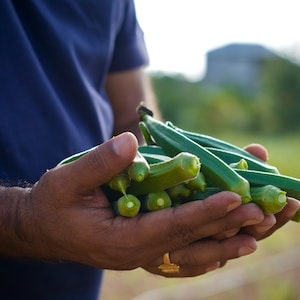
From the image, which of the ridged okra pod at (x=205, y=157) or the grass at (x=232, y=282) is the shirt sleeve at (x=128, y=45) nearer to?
the ridged okra pod at (x=205, y=157)

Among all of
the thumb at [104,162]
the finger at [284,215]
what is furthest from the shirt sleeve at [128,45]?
the thumb at [104,162]

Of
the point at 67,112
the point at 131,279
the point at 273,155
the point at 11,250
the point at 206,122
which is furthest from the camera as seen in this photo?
the point at 206,122

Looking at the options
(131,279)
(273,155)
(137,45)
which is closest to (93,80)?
(137,45)

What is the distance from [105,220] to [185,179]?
0.24 meters

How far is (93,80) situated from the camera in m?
3.08

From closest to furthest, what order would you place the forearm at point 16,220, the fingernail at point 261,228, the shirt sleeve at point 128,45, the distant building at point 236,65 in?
the forearm at point 16,220 < the fingernail at point 261,228 < the shirt sleeve at point 128,45 < the distant building at point 236,65

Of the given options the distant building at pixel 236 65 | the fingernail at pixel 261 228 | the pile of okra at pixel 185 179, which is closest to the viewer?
the pile of okra at pixel 185 179

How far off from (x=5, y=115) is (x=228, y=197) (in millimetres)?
938

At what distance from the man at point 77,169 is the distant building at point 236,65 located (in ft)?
140

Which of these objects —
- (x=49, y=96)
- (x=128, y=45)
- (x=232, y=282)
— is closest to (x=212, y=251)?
(x=49, y=96)

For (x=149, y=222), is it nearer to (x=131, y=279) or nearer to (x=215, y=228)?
(x=215, y=228)

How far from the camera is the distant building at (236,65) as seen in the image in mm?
46875

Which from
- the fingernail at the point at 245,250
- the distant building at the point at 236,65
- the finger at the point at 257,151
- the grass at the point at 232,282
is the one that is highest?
the finger at the point at 257,151

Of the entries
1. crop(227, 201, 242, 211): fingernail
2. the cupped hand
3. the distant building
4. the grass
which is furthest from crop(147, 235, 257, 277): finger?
the distant building
